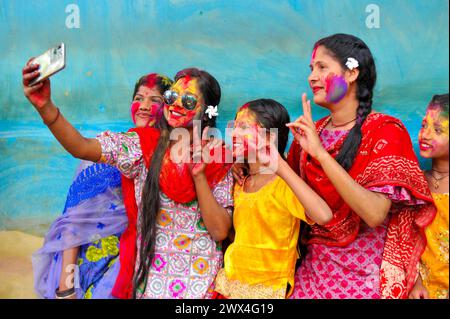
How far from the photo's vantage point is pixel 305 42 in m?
3.59

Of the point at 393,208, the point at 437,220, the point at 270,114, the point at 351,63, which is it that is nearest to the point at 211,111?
the point at 270,114

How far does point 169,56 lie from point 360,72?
1504mm

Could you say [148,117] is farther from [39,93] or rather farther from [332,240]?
[332,240]

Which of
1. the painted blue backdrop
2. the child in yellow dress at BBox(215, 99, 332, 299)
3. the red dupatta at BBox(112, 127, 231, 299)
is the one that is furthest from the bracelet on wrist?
the painted blue backdrop

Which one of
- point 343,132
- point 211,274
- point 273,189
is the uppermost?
point 343,132

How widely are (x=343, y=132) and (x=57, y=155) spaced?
6.79ft

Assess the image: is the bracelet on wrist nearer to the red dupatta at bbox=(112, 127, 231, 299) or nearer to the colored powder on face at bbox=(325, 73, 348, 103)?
the red dupatta at bbox=(112, 127, 231, 299)

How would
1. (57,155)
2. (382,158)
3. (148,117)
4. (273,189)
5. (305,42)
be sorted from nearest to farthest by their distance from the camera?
(382,158)
(273,189)
(148,117)
(305,42)
(57,155)

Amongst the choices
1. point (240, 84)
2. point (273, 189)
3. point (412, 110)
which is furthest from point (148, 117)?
point (412, 110)

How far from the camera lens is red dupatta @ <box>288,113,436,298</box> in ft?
8.11

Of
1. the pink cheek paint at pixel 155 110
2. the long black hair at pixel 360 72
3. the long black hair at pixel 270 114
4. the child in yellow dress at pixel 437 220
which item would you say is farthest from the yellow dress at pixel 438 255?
the pink cheek paint at pixel 155 110

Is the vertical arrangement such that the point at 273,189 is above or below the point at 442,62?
below

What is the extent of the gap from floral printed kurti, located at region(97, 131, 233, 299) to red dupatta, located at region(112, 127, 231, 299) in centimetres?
4

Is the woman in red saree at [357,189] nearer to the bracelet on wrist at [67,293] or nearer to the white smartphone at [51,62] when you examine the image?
the white smartphone at [51,62]
